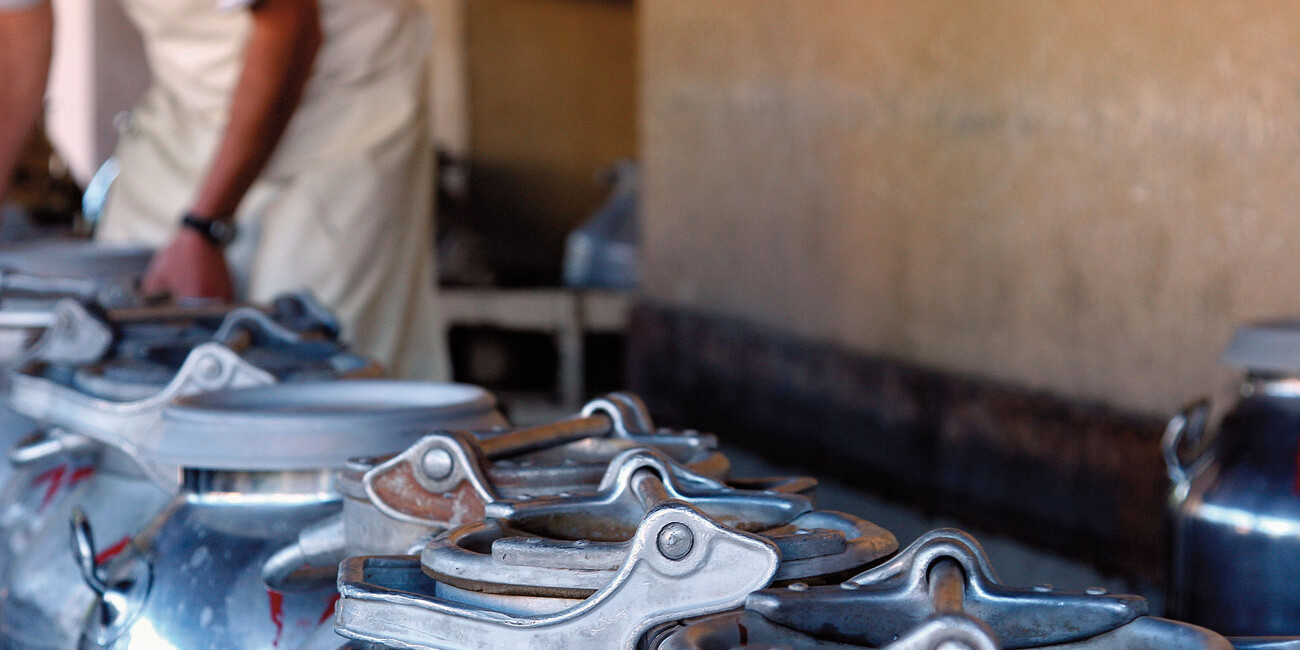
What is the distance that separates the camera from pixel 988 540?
2.67 metres

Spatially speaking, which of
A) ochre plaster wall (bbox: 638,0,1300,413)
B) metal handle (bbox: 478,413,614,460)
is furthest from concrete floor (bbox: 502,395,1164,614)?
metal handle (bbox: 478,413,614,460)

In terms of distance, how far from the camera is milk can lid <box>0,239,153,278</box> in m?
1.58

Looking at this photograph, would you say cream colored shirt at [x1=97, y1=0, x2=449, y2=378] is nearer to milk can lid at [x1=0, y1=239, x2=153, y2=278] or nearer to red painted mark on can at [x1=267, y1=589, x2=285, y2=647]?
milk can lid at [x1=0, y1=239, x2=153, y2=278]

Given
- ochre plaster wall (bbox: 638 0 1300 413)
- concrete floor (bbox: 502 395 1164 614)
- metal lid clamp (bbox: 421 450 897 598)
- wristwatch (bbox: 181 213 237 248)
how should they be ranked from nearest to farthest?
metal lid clamp (bbox: 421 450 897 598), wristwatch (bbox: 181 213 237 248), ochre plaster wall (bbox: 638 0 1300 413), concrete floor (bbox: 502 395 1164 614)

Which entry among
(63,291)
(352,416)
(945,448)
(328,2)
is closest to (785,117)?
(945,448)

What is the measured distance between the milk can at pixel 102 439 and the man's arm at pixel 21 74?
1.35 m

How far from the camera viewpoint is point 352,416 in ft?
2.68

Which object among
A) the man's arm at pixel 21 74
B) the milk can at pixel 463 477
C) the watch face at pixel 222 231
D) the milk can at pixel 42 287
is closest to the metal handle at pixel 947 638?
the milk can at pixel 463 477

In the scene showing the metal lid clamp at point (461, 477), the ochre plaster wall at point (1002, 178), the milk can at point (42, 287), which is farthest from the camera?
the ochre plaster wall at point (1002, 178)

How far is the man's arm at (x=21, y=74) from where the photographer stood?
7.64 feet

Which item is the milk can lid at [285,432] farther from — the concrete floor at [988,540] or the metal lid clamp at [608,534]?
the concrete floor at [988,540]

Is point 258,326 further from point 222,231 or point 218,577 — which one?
point 222,231

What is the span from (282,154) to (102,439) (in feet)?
3.60

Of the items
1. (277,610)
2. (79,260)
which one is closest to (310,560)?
(277,610)
